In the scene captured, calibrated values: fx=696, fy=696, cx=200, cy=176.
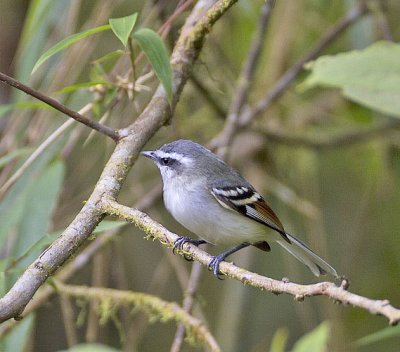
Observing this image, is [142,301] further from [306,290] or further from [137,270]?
[137,270]

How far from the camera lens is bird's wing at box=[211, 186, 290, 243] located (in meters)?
2.82

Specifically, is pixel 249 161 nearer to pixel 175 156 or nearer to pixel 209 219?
pixel 175 156

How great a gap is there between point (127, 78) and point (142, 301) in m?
0.86

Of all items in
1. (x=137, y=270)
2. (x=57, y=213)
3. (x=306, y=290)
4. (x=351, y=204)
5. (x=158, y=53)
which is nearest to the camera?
(x=306, y=290)

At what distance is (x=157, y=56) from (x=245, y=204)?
37.3 inches

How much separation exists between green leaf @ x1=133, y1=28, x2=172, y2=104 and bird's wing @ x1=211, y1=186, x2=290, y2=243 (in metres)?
0.80

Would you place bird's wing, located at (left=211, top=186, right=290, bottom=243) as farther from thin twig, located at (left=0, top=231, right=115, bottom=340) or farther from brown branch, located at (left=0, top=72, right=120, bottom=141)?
brown branch, located at (left=0, top=72, right=120, bottom=141)

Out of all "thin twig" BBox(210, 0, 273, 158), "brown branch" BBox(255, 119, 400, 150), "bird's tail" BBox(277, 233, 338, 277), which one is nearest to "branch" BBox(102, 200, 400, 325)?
"bird's tail" BBox(277, 233, 338, 277)

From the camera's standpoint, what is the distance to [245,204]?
2859mm

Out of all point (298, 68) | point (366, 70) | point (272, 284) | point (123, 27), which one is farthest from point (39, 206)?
point (298, 68)

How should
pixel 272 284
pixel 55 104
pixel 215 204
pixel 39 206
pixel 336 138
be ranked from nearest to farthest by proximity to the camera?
1. pixel 272 284
2. pixel 55 104
3. pixel 39 206
4. pixel 215 204
5. pixel 336 138

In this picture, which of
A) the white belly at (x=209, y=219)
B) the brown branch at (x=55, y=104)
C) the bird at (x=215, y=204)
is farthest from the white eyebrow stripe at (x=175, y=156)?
the brown branch at (x=55, y=104)

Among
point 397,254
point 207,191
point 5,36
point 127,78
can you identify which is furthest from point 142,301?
point 5,36

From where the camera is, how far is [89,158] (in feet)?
12.0
